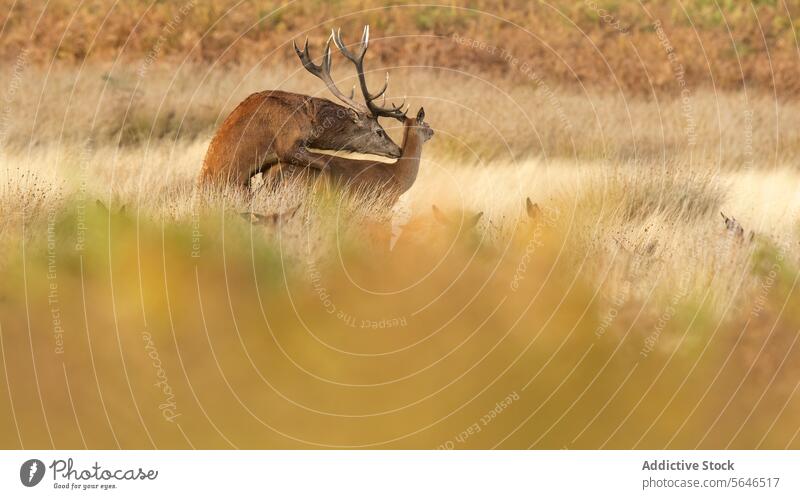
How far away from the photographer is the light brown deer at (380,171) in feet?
34.2

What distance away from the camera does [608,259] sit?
10070 millimetres

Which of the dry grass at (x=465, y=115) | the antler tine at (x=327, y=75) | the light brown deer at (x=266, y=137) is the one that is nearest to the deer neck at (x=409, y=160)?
the antler tine at (x=327, y=75)

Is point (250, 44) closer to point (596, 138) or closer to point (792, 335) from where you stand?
point (596, 138)

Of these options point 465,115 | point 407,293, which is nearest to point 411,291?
point 407,293
